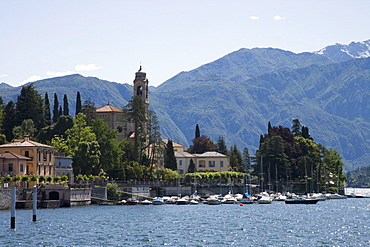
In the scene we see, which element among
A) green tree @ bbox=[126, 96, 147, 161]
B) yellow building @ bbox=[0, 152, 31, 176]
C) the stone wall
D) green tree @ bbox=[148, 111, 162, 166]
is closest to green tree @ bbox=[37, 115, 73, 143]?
green tree @ bbox=[126, 96, 147, 161]

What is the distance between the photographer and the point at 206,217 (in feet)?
240

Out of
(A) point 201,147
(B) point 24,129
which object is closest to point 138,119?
(B) point 24,129

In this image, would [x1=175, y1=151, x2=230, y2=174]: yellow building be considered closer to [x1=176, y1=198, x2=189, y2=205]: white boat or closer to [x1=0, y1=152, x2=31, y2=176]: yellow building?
[x1=176, y1=198, x2=189, y2=205]: white boat

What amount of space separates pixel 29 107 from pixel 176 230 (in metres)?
72.7

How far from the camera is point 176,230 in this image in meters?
56.6

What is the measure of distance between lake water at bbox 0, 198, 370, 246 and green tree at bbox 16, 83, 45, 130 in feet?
159

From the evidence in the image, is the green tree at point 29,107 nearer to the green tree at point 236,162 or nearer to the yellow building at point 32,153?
the yellow building at point 32,153

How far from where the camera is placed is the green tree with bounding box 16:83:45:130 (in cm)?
12106

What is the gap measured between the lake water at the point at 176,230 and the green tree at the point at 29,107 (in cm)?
4843

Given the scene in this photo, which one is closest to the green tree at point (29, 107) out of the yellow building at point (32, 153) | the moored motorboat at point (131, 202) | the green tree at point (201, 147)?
the yellow building at point (32, 153)

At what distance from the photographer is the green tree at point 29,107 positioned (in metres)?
121

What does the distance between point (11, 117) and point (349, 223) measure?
2943 inches

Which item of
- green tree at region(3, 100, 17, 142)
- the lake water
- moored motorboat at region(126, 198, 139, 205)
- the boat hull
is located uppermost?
green tree at region(3, 100, 17, 142)

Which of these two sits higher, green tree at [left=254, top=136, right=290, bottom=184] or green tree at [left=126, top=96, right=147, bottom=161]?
green tree at [left=126, top=96, right=147, bottom=161]
